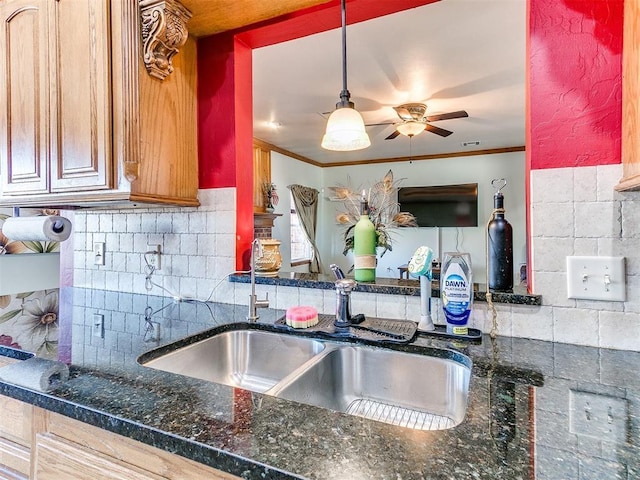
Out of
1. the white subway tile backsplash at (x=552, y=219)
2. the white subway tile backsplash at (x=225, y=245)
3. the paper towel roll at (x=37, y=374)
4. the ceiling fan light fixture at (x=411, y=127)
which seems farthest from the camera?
the ceiling fan light fixture at (x=411, y=127)

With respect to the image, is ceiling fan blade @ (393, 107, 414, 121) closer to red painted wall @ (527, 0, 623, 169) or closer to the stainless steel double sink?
red painted wall @ (527, 0, 623, 169)

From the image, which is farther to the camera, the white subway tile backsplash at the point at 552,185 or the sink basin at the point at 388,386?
the white subway tile backsplash at the point at 552,185

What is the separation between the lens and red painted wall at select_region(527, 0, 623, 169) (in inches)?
37.8

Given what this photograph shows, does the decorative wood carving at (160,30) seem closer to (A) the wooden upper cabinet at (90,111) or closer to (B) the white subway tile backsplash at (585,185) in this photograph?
(A) the wooden upper cabinet at (90,111)

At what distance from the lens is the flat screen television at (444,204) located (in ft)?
17.7

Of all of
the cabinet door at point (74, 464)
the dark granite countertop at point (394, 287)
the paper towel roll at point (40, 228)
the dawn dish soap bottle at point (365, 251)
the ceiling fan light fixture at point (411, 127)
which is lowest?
the cabinet door at point (74, 464)

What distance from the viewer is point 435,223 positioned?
557 centimetres

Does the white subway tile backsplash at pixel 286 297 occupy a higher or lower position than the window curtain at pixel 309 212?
lower

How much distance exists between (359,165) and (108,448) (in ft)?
19.3

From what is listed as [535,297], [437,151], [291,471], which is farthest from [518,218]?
[291,471]

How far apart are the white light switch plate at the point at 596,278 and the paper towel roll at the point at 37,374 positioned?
1.27 m

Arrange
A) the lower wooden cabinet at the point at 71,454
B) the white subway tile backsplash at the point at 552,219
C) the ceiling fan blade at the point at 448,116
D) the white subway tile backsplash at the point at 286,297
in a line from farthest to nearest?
the ceiling fan blade at the point at 448,116 < the white subway tile backsplash at the point at 286,297 < the white subway tile backsplash at the point at 552,219 < the lower wooden cabinet at the point at 71,454

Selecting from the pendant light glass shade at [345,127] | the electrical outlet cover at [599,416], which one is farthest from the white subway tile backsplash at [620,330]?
the pendant light glass shade at [345,127]

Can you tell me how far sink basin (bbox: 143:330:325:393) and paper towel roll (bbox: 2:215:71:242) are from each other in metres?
0.80
